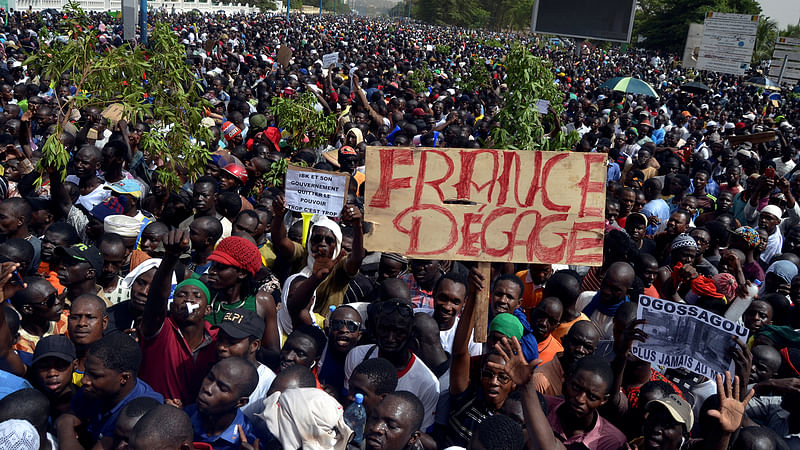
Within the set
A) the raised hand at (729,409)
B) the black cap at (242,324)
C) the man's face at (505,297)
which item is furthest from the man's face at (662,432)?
the black cap at (242,324)

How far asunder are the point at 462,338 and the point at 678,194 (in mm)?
5500

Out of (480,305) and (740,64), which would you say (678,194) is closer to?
(480,305)

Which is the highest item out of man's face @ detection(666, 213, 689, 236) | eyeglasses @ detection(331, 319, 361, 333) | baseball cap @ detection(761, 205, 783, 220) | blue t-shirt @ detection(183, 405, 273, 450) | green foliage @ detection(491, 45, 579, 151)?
green foliage @ detection(491, 45, 579, 151)

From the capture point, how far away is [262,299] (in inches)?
152

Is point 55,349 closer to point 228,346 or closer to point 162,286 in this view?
point 162,286

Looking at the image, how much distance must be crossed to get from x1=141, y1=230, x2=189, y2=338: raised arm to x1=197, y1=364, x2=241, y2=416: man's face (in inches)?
19.8

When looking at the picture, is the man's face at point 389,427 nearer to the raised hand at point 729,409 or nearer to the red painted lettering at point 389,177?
the red painted lettering at point 389,177

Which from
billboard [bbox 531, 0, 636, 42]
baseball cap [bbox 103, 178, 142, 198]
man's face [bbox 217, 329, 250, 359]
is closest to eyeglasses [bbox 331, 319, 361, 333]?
man's face [bbox 217, 329, 250, 359]

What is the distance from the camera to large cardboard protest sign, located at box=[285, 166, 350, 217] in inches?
188

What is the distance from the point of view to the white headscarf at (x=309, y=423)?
257 centimetres

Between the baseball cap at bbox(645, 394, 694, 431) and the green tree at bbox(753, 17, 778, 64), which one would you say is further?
the green tree at bbox(753, 17, 778, 64)

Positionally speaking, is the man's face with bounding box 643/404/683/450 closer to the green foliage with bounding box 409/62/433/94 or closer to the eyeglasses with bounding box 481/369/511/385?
the eyeglasses with bounding box 481/369/511/385

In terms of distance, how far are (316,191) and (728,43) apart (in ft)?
93.1

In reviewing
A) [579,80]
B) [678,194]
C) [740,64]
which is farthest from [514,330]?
[740,64]
